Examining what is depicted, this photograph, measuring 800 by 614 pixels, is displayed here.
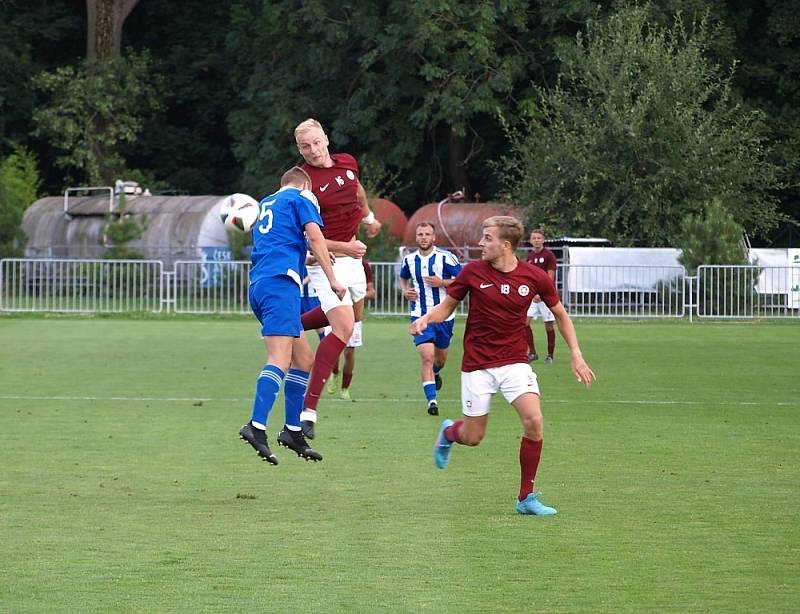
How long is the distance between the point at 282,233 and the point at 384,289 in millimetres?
22942

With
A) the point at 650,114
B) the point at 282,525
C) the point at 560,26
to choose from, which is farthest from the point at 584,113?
the point at 282,525

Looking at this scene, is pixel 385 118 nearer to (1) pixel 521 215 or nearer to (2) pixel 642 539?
(1) pixel 521 215

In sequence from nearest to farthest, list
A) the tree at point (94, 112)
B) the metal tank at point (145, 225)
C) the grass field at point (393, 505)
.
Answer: the grass field at point (393, 505) → the metal tank at point (145, 225) → the tree at point (94, 112)

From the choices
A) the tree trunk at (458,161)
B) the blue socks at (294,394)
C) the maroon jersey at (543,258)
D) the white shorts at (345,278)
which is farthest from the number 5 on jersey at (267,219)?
the tree trunk at (458,161)

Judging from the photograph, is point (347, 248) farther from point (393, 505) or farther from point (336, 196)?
point (393, 505)

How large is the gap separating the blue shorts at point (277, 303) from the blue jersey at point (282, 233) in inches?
1.9

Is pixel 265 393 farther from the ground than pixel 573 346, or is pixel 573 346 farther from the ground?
pixel 573 346

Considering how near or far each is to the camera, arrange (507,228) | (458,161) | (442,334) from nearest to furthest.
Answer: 1. (507,228)
2. (442,334)
3. (458,161)

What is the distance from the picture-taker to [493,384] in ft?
30.2

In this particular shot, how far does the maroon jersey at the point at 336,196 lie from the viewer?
37.1ft

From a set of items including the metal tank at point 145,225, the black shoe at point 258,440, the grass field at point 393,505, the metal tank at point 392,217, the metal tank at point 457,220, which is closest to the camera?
the grass field at point 393,505

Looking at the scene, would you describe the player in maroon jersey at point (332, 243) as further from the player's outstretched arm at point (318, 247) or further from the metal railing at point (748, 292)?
the metal railing at point (748, 292)

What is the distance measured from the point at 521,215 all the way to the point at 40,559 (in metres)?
34.0

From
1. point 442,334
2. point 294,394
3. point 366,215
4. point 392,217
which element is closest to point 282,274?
point 294,394
